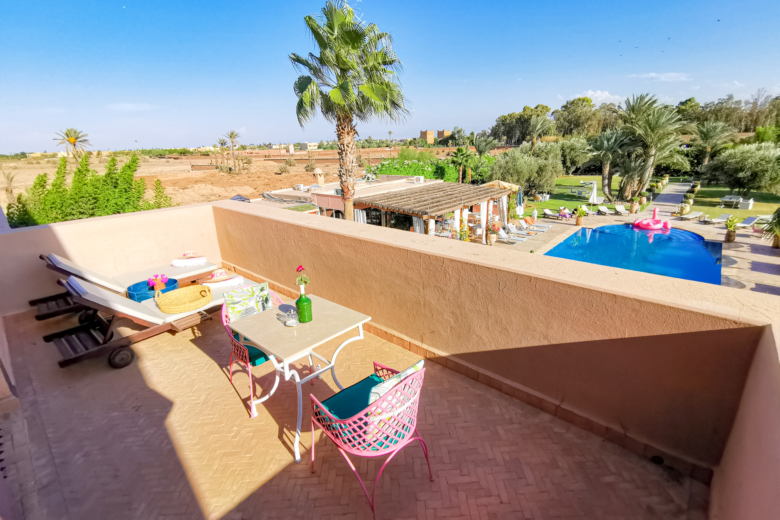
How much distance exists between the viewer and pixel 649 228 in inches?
721

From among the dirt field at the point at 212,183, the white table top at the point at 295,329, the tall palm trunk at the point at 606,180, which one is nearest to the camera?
the white table top at the point at 295,329

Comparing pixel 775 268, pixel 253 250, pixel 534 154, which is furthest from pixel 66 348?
pixel 534 154

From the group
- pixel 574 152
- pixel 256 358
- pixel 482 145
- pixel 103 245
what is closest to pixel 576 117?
pixel 574 152

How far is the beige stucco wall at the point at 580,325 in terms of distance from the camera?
8.53 ft

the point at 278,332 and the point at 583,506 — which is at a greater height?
the point at 278,332

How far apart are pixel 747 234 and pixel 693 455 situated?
66.5 ft

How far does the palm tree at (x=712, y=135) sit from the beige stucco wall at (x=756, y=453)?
3904cm

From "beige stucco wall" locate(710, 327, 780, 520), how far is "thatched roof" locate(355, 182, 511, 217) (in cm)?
1210

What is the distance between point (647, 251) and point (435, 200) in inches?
418

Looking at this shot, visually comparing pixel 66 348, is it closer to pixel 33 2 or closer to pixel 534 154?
pixel 33 2

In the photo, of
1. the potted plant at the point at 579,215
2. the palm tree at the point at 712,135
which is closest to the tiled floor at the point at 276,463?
the potted plant at the point at 579,215

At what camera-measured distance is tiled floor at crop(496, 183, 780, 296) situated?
11.6 m

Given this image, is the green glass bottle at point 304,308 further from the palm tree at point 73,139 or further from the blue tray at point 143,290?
the palm tree at point 73,139

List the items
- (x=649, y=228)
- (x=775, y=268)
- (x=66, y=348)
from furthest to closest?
(x=649, y=228), (x=775, y=268), (x=66, y=348)
